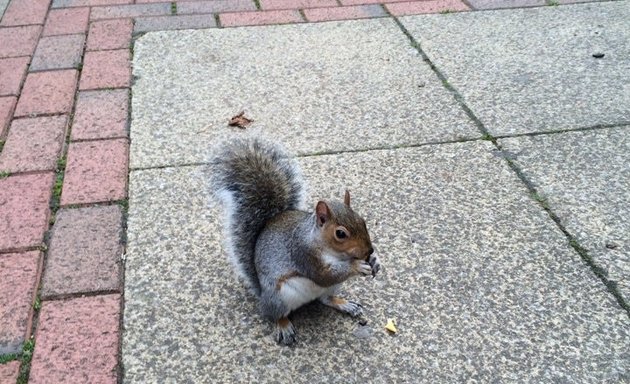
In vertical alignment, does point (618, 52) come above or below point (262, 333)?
below

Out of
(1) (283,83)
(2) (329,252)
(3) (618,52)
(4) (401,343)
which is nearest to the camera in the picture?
(2) (329,252)

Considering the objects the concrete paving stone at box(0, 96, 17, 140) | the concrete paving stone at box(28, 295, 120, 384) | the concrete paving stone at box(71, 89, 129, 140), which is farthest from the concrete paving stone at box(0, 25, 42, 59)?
the concrete paving stone at box(28, 295, 120, 384)

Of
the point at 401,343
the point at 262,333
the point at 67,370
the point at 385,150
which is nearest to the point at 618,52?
the point at 385,150

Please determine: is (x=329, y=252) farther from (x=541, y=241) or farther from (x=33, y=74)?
(x=33, y=74)

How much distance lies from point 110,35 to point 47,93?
2.07 ft

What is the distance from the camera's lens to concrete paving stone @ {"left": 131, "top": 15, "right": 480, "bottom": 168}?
2.48 m

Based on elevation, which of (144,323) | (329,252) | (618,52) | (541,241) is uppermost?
(329,252)

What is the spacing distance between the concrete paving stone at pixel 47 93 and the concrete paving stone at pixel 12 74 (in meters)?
0.04

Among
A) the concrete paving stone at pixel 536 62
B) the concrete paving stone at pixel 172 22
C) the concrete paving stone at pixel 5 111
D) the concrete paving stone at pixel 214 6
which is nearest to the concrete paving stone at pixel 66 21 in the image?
the concrete paving stone at pixel 172 22

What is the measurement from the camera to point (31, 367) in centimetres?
154

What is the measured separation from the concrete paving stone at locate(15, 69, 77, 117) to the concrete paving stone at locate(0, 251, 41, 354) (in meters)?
0.92

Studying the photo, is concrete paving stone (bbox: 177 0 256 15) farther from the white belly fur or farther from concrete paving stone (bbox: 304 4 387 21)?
the white belly fur

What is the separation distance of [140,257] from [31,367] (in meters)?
0.44

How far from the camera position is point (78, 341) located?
161cm
